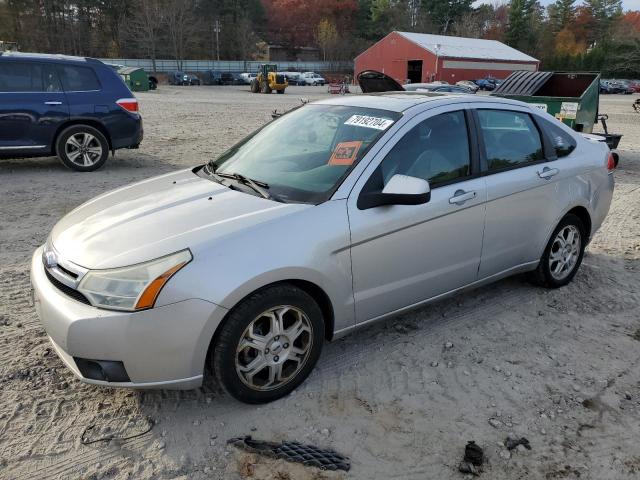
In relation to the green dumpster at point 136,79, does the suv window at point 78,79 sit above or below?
above

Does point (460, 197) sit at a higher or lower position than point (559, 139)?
lower

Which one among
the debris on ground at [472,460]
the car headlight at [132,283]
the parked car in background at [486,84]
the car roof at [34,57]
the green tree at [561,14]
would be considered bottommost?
the parked car in background at [486,84]

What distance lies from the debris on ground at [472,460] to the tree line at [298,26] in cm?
5666

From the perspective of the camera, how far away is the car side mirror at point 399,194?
10.1 feet

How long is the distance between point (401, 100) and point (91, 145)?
699 centimetres

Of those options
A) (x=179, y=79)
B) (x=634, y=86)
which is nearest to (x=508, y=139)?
(x=179, y=79)

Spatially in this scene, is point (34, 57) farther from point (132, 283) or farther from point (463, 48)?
point (463, 48)

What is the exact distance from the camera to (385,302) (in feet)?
11.2

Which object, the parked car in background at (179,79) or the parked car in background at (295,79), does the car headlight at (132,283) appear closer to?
the parked car in background at (179,79)

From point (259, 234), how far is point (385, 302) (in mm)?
1024

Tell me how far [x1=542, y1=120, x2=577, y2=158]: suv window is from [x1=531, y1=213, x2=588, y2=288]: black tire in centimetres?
54

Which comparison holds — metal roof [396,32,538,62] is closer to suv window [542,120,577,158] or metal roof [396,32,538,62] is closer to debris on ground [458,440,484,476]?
suv window [542,120,577,158]

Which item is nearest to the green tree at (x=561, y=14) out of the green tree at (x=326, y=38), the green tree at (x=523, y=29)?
the green tree at (x=523, y=29)

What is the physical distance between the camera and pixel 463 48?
57.3 meters
